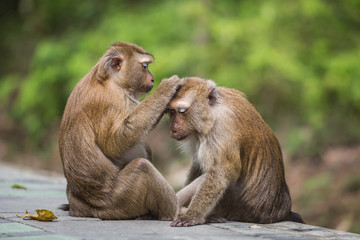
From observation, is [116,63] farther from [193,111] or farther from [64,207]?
[64,207]

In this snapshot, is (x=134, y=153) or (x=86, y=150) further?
(x=134, y=153)

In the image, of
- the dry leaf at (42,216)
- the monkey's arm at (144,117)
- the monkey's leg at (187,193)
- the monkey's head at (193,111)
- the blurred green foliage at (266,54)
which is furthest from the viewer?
the blurred green foliage at (266,54)

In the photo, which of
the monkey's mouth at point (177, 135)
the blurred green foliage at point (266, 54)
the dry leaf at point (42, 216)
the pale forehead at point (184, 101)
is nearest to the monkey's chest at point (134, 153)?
the monkey's mouth at point (177, 135)

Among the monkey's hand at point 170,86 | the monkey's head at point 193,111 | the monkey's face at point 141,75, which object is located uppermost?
the monkey's face at point 141,75

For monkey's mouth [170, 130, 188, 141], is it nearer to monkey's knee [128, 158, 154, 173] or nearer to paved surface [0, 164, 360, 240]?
monkey's knee [128, 158, 154, 173]

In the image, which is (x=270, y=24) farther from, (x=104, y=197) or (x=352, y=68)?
(x=104, y=197)

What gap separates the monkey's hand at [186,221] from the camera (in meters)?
5.12

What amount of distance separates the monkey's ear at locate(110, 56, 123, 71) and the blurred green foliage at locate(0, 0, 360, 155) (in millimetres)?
6100

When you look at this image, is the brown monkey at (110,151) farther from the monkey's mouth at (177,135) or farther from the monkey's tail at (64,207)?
the monkey's tail at (64,207)

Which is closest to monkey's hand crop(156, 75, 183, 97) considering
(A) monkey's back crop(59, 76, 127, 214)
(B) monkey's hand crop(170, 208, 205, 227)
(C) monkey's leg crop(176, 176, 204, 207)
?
(A) monkey's back crop(59, 76, 127, 214)

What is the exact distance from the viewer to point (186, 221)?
5.17m

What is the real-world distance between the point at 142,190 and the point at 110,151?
0.47 m

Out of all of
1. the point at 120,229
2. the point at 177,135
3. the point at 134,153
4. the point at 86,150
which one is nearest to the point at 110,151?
the point at 86,150

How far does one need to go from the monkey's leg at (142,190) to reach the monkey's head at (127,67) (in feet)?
2.59
